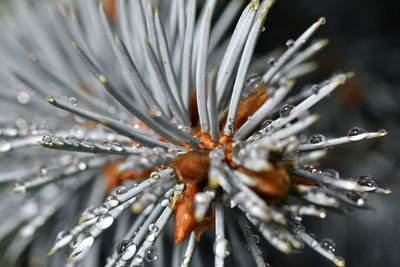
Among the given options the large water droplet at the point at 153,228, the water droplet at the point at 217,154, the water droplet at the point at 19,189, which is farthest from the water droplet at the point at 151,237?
the water droplet at the point at 19,189

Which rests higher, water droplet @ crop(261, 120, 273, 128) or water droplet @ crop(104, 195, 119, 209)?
water droplet @ crop(104, 195, 119, 209)

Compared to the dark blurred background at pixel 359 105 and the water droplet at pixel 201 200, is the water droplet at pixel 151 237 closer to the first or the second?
the water droplet at pixel 201 200

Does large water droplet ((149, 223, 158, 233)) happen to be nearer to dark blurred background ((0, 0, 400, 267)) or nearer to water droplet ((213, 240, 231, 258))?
water droplet ((213, 240, 231, 258))

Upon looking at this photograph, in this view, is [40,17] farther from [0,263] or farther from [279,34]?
[279,34]

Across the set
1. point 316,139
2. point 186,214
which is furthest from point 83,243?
point 316,139

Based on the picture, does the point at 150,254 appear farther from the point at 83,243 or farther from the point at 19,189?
the point at 19,189

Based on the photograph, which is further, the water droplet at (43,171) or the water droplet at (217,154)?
the water droplet at (43,171)

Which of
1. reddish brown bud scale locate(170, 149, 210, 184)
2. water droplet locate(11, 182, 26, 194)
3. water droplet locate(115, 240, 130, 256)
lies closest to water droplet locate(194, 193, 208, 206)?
reddish brown bud scale locate(170, 149, 210, 184)
